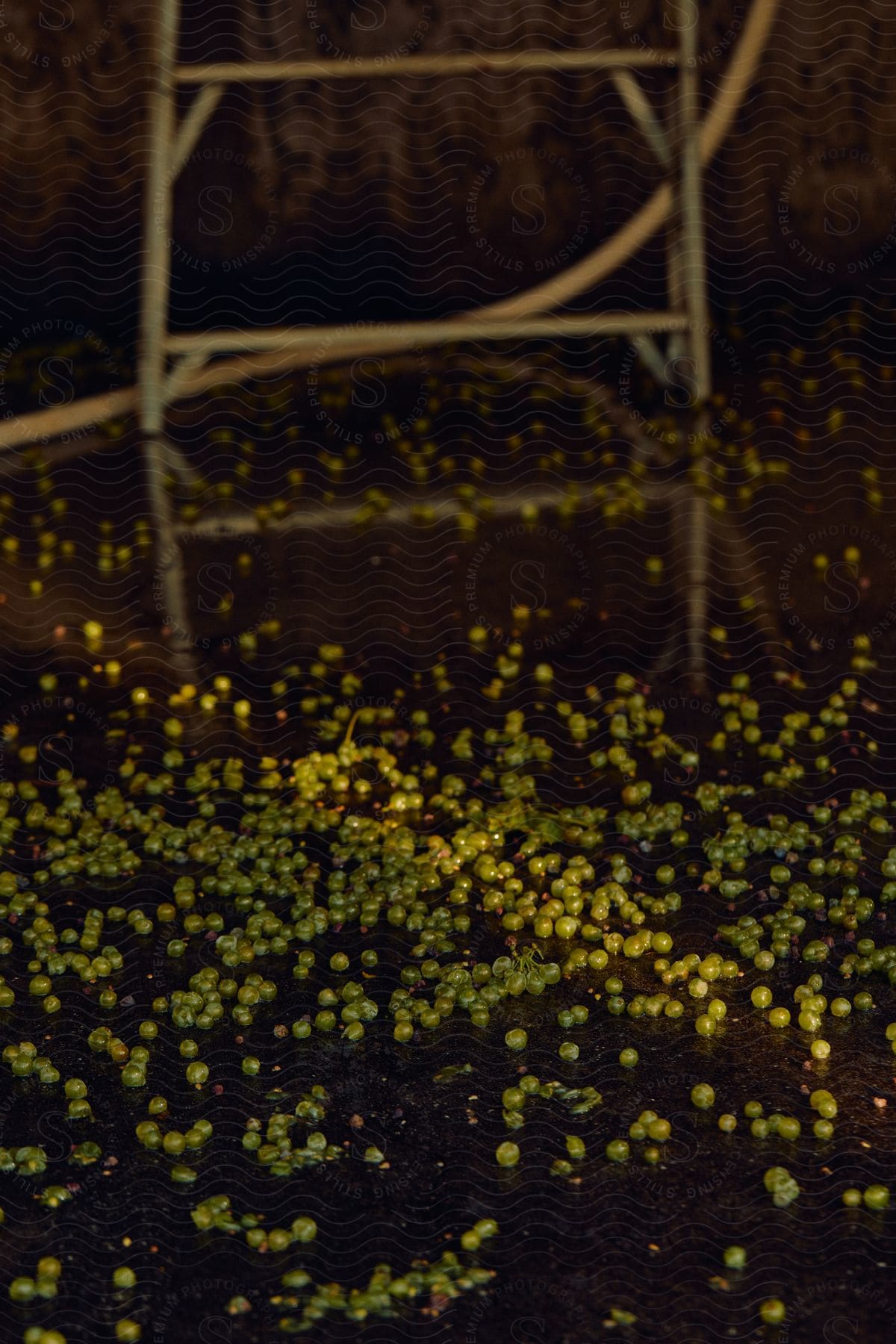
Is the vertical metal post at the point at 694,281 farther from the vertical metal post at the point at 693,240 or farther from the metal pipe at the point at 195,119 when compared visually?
the metal pipe at the point at 195,119

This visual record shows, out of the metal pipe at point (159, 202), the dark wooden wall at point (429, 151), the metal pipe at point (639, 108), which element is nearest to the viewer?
the metal pipe at point (159, 202)

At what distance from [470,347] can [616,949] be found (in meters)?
2.99

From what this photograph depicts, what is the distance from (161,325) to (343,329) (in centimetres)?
54

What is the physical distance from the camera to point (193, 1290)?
194cm

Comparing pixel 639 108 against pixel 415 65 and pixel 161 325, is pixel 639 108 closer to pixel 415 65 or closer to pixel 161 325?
pixel 415 65

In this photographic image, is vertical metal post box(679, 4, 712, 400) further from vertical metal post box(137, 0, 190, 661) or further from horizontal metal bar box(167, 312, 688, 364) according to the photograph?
vertical metal post box(137, 0, 190, 661)

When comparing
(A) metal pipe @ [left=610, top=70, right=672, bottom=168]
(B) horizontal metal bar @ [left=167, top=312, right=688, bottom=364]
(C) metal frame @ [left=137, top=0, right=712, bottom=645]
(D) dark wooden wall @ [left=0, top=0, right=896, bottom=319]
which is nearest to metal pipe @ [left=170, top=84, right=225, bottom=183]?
(C) metal frame @ [left=137, top=0, right=712, bottom=645]

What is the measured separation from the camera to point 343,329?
13.8ft

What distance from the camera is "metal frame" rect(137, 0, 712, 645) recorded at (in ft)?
13.0

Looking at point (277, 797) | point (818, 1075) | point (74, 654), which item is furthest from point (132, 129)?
point (818, 1075)

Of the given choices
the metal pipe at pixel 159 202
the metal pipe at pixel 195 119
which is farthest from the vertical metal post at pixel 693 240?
the metal pipe at pixel 159 202

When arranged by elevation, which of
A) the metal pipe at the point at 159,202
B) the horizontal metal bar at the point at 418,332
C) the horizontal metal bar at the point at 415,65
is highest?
the horizontal metal bar at the point at 415,65

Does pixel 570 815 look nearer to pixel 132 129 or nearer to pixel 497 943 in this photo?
pixel 497 943

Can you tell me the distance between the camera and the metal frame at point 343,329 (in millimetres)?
3957
